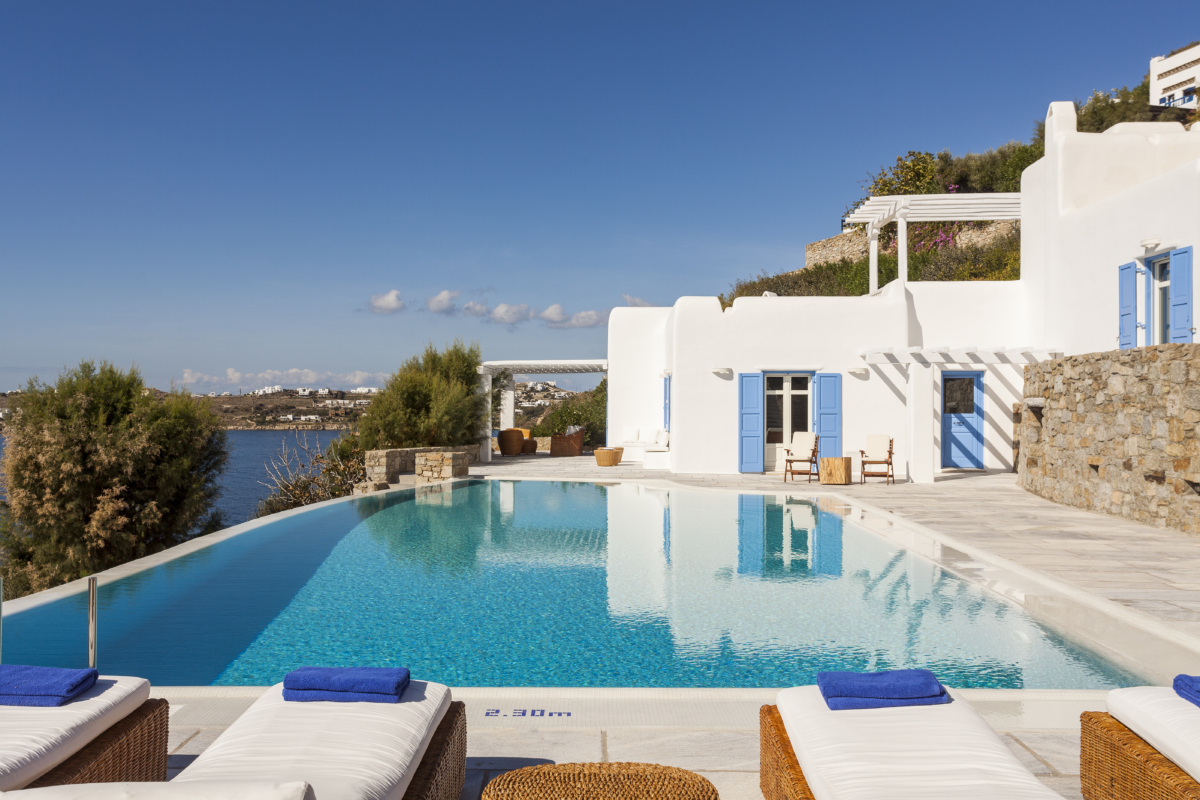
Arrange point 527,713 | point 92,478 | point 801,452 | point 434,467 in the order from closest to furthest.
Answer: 1. point 527,713
2. point 92,478
3. point 801,452
4. point 434,467

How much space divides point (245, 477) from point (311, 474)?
24.8 m

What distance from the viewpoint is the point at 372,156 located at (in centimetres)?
2398

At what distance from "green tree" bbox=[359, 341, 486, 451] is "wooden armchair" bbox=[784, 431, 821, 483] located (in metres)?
8.02

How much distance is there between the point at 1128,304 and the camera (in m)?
11.1

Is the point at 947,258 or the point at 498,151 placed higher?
the point at 498,151

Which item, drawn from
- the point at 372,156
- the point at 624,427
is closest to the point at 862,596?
the point at 624,427

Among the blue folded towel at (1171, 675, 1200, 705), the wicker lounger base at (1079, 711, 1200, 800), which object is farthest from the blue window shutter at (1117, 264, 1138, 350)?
the wicker lounger base at (1079, 711, 1200, 800)

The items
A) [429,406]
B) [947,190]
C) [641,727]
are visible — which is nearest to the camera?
[641,727]

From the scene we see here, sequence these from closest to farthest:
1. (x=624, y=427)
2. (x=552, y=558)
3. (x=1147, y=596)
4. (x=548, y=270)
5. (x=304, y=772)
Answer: (x=304, y=772)
(x=1147, y=596)
(x=552, y=558)
(x=624, y=427)
(x=548, y=270)

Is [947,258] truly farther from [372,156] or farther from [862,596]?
[862,596]

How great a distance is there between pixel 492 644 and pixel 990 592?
12.9ft

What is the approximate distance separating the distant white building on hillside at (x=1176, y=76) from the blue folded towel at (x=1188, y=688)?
39.7m

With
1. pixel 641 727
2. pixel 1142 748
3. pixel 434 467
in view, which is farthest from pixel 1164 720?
pixel 434 467

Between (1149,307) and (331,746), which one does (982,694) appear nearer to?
(331,746)
